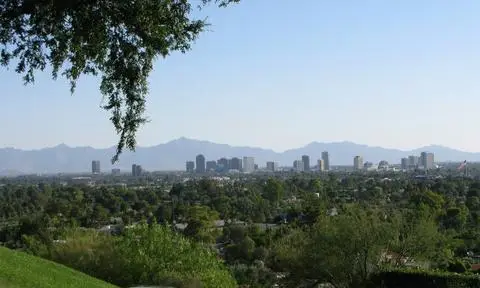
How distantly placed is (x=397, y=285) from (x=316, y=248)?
4.86 metres

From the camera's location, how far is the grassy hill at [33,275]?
13820 mm

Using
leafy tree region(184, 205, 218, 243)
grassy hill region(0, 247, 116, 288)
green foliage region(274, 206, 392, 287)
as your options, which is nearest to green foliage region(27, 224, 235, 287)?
green foliage region(274, 206, 392, 287)

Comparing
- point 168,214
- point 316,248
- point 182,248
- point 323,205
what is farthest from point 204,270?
point 168,214

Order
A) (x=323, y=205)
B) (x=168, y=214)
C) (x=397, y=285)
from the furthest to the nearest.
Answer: (x=168, y=214) < (x=323, y=205) < (x=397, y=285)

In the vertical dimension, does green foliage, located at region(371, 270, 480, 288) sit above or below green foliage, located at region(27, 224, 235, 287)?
below

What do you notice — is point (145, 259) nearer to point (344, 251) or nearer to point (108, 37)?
point (344, 251)

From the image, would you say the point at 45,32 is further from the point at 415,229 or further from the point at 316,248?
the point at 415,229

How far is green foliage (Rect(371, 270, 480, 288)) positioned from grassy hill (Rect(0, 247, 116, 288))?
12.8 meters

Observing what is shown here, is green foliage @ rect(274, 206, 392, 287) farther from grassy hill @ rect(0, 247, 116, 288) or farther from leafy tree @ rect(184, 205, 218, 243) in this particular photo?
leafy tree @ rect(184, 205, 218, 243)

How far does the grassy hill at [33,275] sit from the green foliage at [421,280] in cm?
1280

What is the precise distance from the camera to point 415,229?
31234 mm

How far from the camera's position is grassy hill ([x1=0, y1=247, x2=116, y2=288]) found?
45.3ft

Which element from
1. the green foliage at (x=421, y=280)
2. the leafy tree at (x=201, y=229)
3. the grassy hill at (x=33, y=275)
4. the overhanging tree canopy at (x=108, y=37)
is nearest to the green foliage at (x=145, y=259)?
the grassy hill at (x=33, y=275)

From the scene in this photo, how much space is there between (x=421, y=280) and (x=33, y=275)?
15.7 m
